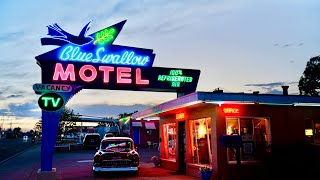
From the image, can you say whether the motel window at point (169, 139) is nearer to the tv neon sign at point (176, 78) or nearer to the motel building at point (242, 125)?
the tv neon sign at point (176, 78)

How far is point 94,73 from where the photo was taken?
1781 cm

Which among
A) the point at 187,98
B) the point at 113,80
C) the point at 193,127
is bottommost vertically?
the point at 193,127

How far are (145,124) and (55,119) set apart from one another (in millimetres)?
33471

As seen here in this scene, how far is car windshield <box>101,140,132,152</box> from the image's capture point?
1695 centimetres

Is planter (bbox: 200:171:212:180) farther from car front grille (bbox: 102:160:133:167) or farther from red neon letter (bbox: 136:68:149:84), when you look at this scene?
red neon letter (bbox: 136:68:149:84)

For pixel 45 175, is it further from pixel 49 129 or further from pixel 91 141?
pixel 91 141

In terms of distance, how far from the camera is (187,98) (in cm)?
1377

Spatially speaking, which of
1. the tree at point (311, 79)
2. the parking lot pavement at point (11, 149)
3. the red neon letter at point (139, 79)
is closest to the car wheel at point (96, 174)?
the red neon letter at point (139, 79)

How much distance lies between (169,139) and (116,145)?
3913 mm

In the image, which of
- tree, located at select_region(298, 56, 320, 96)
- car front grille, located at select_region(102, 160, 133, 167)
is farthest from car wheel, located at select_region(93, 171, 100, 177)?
tree, located at select_region(298, 56, 320, 96)

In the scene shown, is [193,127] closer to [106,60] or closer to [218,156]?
[218,156]

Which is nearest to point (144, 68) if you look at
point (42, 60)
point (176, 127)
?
Result: point (176, 127)

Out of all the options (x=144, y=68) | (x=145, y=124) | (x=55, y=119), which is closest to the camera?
(x=55, y=119)

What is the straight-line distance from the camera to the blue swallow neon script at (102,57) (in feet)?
57.9
